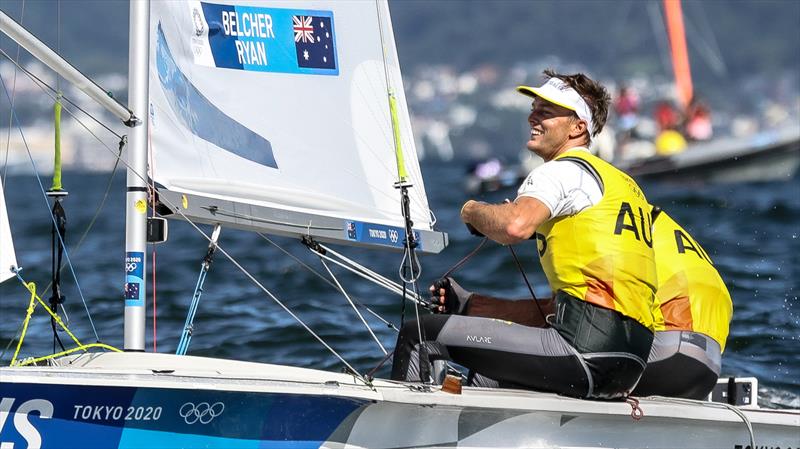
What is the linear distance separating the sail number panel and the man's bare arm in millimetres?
1209

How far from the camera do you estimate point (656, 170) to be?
2089 cm

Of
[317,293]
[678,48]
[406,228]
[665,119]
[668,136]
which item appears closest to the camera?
[406,228]

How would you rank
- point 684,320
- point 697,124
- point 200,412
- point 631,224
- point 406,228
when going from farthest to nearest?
point 697,124 → point 684,320 → point 406,228 → point 631,224 → point 200,412

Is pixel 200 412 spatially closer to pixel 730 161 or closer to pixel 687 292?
pixel 687 292

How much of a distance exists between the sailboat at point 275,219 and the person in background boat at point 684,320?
7.4 inches

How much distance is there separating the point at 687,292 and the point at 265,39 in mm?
1784

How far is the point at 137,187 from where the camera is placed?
4691mm

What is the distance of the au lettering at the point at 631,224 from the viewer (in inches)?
168

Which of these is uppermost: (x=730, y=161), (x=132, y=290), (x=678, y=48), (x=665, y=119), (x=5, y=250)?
(x=678, y=48)

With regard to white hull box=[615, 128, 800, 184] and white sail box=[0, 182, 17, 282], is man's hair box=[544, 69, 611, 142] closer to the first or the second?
white sail box=[0, 182, 17, 282]

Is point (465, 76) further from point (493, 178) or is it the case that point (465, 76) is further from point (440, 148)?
point (493, 178)

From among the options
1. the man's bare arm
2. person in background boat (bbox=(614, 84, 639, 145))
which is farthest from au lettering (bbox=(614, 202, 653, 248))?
person in background boat (bbox=(614, 84, 639, 145))

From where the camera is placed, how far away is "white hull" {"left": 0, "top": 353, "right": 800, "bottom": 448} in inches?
152

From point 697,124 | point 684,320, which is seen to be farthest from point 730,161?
point 684,320
